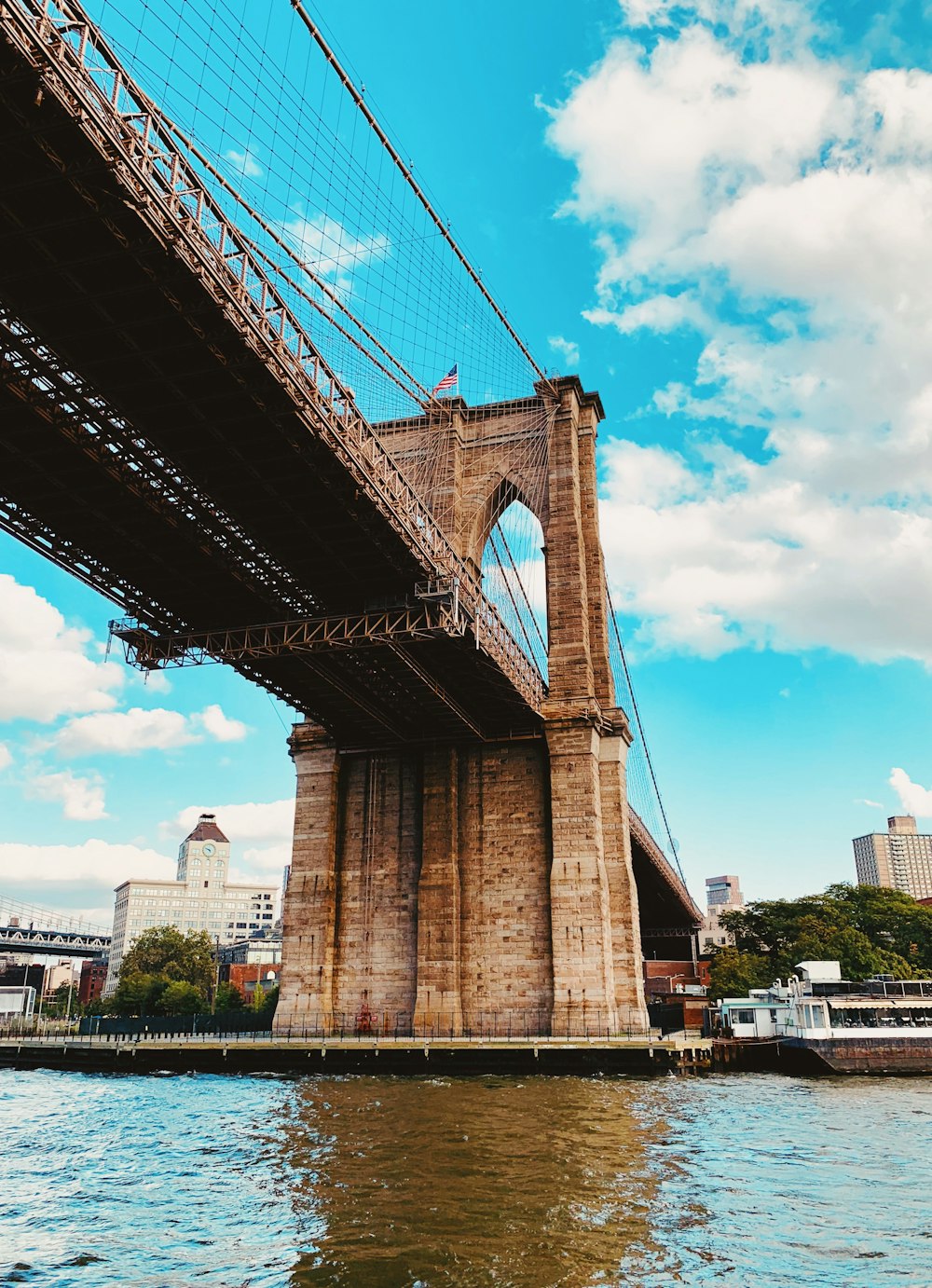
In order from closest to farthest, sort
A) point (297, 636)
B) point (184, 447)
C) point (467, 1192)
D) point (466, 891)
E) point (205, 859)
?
point (467, 1192), point (184, 447), point (297, 636), point (466, 891), point (205, 859)

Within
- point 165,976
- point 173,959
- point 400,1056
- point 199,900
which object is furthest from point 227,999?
point 199,900

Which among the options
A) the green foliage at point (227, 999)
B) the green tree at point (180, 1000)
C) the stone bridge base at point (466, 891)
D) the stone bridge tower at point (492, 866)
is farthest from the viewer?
the green foliage at point (227, 999)

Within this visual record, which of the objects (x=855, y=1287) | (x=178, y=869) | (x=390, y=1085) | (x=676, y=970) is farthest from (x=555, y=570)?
(x=178, y=869)

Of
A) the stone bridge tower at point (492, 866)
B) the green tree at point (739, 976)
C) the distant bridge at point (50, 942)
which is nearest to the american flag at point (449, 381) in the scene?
the stone bridge tower at point (492, 866)

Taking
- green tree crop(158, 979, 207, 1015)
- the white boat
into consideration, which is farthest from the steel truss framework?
green tree crop(158, 979, 207, 1015)

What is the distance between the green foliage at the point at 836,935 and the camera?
56062 millimetres

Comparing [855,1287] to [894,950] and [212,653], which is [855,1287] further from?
[894,950]

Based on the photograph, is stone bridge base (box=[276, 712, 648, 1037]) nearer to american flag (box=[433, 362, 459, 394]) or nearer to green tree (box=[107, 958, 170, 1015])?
american flag (box=[433, 362, 459, 394])

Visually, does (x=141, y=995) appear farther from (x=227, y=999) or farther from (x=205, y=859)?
(x=205, y=859)

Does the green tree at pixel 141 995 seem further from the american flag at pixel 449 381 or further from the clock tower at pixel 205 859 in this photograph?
the clock tower at pixel 205 859

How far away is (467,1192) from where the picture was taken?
13875 mm

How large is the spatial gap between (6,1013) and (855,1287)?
267 ft

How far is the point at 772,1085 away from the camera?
30453 mm

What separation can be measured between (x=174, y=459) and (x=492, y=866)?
75.7 ft
